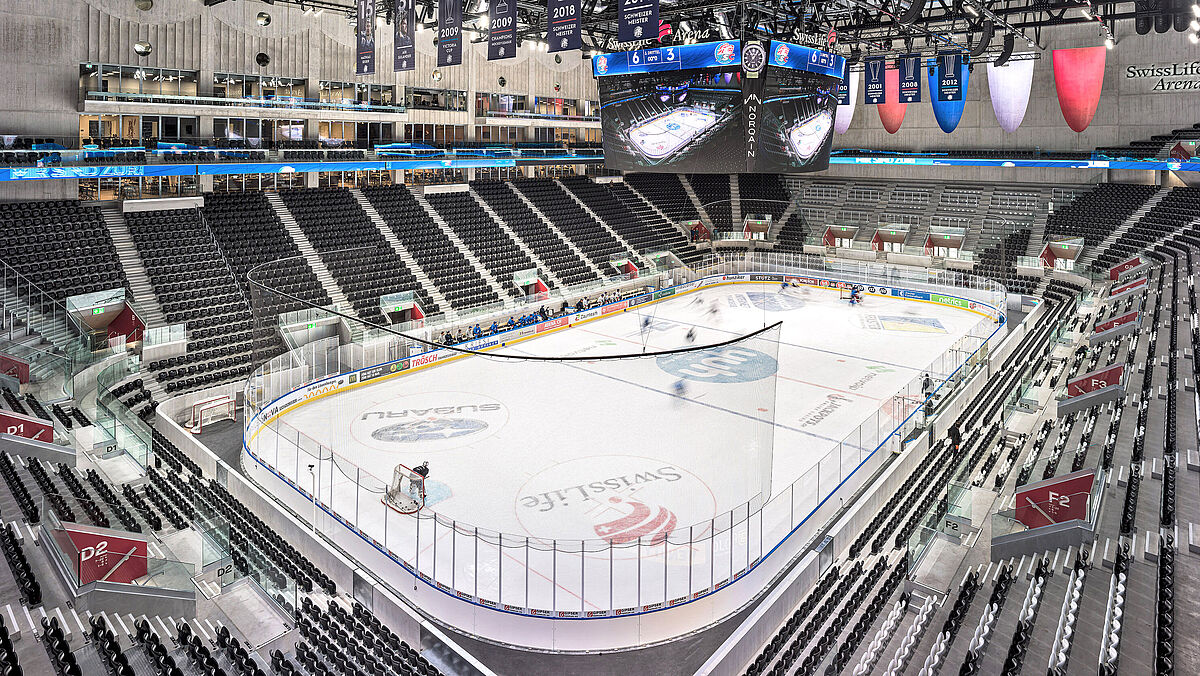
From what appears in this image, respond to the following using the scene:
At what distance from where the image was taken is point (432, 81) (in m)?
37.4

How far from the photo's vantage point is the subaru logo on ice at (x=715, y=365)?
11125 millimetres

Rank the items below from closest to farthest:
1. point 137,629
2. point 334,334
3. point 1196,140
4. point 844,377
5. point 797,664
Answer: point 137,629
point 797,664
point 334,334
point 844,377
point 1196,140

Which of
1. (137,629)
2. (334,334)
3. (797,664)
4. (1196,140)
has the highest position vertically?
(1196,140)

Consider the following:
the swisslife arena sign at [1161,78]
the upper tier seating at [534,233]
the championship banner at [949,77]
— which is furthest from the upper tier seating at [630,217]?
the swisslife arena sign at [1161,78]

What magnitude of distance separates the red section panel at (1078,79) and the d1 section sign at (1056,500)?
2663 centimetres

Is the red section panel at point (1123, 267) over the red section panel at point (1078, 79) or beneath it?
beneath

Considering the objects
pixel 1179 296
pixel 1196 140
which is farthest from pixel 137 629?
pixel 1196 140

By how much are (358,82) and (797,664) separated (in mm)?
32143

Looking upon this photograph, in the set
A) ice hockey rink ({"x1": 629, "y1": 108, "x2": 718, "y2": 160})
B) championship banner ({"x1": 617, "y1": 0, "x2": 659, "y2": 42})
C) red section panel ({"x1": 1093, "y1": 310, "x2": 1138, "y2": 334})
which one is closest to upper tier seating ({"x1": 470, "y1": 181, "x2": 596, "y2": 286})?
ice hockey rink ({"x1": 629, "y1": 108, "x2": 718, "y2": 160})

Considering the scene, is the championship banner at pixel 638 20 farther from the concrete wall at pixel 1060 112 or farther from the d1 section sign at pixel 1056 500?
the concrete wall at pixel 1060 112

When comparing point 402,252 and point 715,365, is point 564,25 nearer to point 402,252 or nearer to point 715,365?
point 715,365

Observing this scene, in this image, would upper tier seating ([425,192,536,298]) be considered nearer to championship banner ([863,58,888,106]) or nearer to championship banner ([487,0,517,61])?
championship banner ([863,58,888,106])

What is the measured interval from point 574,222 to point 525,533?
30.4m

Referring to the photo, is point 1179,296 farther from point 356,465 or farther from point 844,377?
point 356,465
